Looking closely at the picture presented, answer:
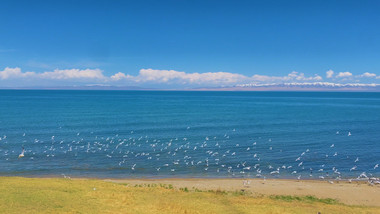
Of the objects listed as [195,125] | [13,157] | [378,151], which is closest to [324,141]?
[378,151]

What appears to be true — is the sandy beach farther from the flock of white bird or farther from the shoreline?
the flock of white bird

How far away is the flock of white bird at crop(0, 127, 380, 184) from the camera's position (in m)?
50.2

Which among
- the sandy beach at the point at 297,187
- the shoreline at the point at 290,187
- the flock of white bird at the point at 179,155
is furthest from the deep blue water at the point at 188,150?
the sandy beach at the point at 297,187

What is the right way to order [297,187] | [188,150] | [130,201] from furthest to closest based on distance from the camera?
[188,150] < [297,187] < [130,201]

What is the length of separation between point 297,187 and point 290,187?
0.89 meters

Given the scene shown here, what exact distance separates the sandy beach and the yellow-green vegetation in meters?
3.90

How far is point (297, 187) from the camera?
4231cm

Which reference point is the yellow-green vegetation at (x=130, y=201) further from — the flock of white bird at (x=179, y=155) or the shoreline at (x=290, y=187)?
the flock of white bird at (x=179, y=155)

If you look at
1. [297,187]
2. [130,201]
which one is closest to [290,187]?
[297,187]

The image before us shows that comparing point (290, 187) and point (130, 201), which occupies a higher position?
point (130, 201)

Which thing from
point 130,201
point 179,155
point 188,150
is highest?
point 130,201

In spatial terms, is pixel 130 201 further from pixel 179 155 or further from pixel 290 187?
pixel 179 155

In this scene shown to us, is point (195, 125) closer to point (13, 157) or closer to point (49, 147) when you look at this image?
point (49, 147)

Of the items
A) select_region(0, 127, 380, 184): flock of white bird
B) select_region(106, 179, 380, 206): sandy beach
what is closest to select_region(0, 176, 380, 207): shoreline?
select_region(106, 179, 380, 206): sandy beach
